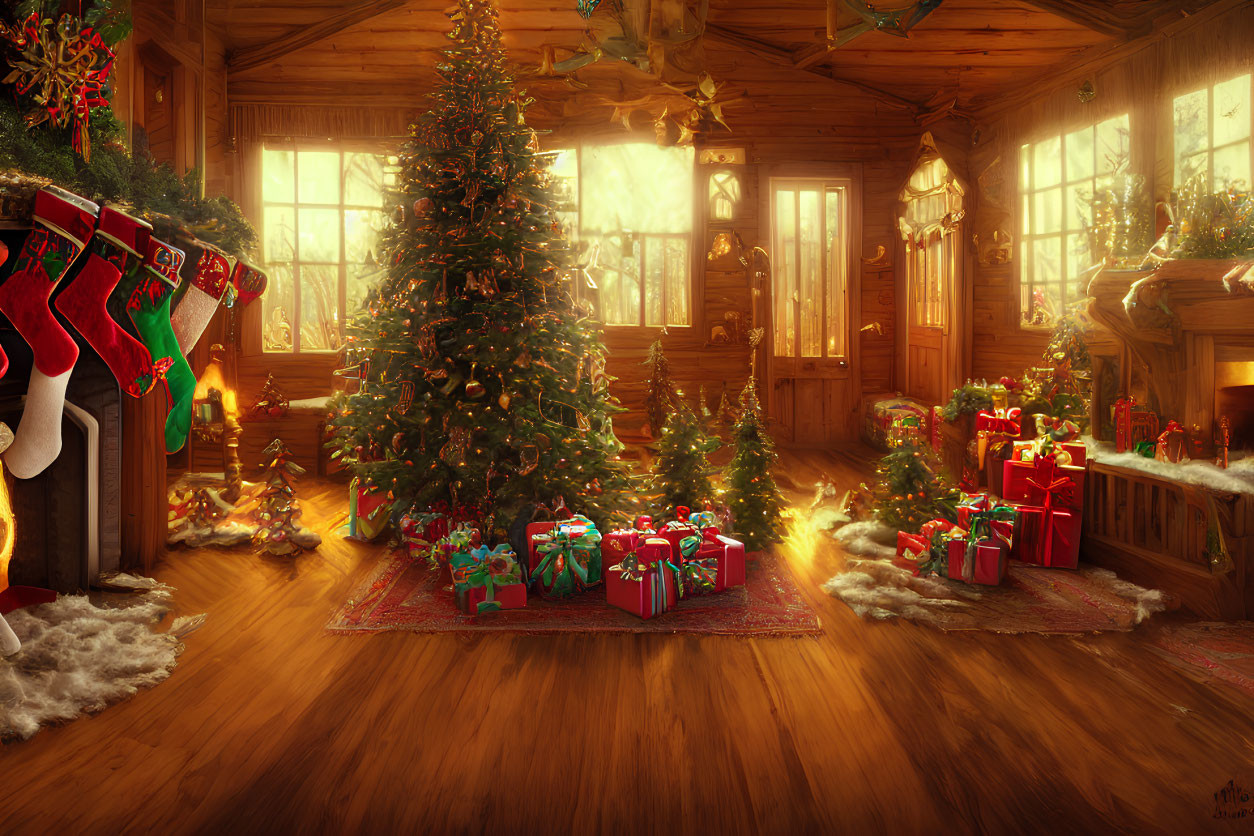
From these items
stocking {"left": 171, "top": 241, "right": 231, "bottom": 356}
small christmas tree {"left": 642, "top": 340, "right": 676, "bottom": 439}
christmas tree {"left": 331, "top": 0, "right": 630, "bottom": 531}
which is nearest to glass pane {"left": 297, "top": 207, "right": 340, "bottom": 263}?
small christmas tree {"left": 642, "top": 340, "right": 676, "bottom": 439}

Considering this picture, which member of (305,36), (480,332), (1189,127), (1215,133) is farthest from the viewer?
(305,36)

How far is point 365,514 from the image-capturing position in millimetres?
4387

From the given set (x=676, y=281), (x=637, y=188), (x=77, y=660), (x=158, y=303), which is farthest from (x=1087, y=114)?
(x=77, y=660)

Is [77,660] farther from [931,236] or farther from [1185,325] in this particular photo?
[931,236]

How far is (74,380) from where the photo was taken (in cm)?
336

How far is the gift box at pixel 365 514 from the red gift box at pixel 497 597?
3.86 feet

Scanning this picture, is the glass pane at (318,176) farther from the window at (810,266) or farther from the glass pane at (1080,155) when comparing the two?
the glass pane at (1080,155)

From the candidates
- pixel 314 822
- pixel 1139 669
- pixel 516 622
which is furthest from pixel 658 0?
pixel 314 822

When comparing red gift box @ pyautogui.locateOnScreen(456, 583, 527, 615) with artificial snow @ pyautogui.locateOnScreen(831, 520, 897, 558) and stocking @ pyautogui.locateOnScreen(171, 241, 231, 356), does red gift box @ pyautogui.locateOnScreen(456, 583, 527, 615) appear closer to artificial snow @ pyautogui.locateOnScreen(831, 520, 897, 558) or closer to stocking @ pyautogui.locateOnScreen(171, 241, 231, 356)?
stocking @ pyautogui.locateOnScreen(171, 241, 231, 356)

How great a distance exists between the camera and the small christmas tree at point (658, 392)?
22.8 feet

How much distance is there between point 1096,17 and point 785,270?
2.83 metres

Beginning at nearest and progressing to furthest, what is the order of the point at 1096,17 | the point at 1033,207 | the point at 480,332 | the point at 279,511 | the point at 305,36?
the point at 480,332 → the point at 279,511 → the point at 1096,17 → the point at 1033,207 → the point at 305,36

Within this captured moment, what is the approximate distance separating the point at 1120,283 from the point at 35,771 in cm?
423

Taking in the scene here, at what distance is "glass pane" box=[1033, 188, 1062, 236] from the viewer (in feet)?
19.6
